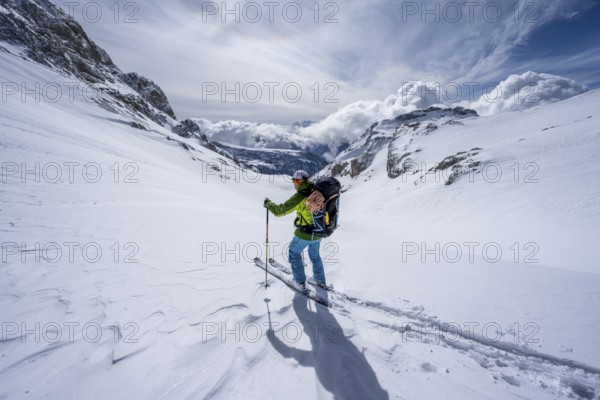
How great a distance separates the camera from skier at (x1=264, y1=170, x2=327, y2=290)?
5215 mm

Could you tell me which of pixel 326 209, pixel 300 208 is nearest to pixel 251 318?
pixel 300 208

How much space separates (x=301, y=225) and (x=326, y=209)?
630 millimetres

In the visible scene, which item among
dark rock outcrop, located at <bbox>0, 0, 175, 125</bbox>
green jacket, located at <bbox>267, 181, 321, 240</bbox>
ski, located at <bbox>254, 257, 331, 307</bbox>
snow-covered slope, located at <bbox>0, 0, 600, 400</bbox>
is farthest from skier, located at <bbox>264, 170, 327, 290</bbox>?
dark rock outcrop, located at <bbox>0, 0, 175, 125</bbox>

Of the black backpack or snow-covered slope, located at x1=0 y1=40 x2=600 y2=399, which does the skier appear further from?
snow-covered slope, located at x1=0 y1=40 x2=600 y2=399

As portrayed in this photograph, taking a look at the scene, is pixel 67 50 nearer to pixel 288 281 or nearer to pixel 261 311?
pixel 288 281

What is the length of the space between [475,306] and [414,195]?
792 inches

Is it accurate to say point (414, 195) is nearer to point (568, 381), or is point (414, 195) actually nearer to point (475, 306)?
point (475, 306)

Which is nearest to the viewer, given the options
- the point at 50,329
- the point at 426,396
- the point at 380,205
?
the point at 426,396

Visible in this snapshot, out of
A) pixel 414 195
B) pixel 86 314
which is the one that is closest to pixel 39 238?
pixel 86 314

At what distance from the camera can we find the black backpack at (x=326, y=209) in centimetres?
501

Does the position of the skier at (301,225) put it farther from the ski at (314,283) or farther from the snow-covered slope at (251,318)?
the snow-covered slope at (251,318)

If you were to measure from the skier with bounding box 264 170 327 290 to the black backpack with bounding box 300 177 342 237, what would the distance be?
70mm

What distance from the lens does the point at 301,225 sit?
541 cm

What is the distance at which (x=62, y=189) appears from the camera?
33.7ft
